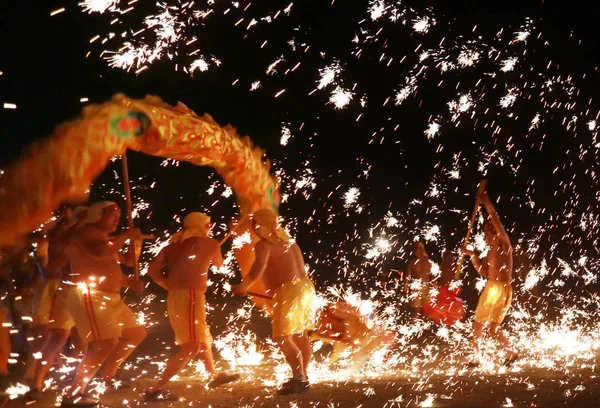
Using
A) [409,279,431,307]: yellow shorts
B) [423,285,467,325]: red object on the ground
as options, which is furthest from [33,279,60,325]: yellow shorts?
[409,279,431,307]: yellow shorts

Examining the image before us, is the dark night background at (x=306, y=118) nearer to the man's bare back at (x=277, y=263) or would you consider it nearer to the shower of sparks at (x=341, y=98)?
the shower of sparks at (x=341, y=98)

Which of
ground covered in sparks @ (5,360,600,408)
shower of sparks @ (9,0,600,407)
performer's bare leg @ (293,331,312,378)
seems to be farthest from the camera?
shower of sparks @ (9,0,600,407)

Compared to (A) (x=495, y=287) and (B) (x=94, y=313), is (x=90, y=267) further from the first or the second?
(A) (x=495, y=287)

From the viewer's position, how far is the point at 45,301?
25.5ft

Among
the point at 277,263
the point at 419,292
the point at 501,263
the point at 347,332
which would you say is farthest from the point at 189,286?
the point at 419,292

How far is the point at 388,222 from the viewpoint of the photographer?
977 inches

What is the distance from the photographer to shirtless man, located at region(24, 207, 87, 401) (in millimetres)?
6965

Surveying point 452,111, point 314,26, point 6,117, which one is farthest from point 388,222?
point 6,117

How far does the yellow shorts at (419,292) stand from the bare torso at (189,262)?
7.02 meters

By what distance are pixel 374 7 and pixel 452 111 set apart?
12.7ft

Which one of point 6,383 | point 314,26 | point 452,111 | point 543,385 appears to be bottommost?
point 543,385

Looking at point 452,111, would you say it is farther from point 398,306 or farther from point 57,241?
point 57,241

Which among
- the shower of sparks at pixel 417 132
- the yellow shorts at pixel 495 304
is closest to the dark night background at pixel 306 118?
the shower of sparks at pixel 417 132

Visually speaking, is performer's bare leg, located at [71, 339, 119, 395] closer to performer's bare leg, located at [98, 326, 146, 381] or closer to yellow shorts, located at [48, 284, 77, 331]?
performer's bare leg, located at [98, 326, 146, 381]
